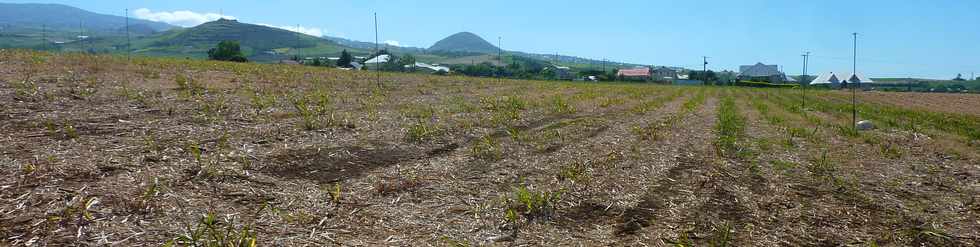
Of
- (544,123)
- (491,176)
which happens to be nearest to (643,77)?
(544,123)

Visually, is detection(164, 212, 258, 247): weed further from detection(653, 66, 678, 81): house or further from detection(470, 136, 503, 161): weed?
detection(653, 66, 678, 81): house

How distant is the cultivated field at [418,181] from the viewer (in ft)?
16.5

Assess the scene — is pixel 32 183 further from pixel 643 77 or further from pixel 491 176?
pixel 643 77

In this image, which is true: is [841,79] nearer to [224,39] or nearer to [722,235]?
[722,235]

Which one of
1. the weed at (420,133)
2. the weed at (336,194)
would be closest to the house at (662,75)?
the weed at (420,133)

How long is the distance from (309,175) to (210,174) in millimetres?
1051

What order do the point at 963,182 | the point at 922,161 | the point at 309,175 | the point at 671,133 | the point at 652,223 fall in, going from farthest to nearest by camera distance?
1. the point at 671,133
2. the point at 922,161
3. the point at 963,182
4. the point at 309,175
5. the point at 652,223

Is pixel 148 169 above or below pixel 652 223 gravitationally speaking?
above

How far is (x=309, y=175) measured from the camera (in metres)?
6.80

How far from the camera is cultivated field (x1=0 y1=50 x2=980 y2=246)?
5.03 metres

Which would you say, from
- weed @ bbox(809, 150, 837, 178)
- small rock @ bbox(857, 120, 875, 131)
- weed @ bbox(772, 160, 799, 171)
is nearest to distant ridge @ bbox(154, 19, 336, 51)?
small rock @ bbox(857, 120, 875, 131)

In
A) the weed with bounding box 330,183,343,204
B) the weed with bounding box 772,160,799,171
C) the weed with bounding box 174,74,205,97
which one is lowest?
the weed with bounding box 772,160,799,171

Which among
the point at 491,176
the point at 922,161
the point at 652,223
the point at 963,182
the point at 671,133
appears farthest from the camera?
the point at 671,133

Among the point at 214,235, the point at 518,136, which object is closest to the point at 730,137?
the point at 518,136
